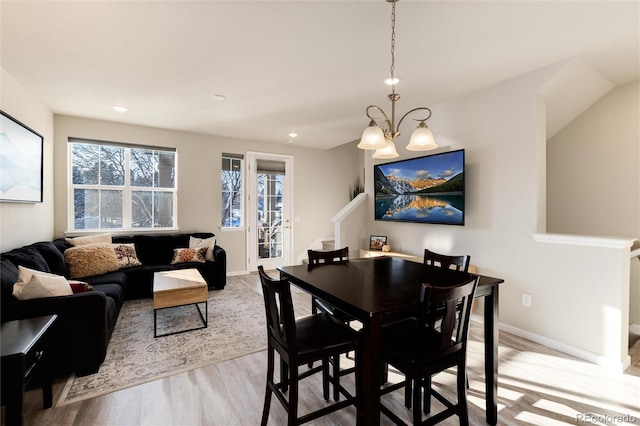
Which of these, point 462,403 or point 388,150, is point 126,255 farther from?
point 462,403

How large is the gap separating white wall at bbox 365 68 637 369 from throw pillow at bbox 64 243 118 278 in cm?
435

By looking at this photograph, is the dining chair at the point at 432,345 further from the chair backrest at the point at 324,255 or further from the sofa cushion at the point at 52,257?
the sofa cushion at the point at 52,257

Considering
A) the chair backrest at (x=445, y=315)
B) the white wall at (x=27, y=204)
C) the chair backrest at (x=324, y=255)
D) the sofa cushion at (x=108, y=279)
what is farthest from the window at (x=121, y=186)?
the chair backrest at (x=445, y=315)

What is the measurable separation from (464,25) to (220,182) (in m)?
4.46

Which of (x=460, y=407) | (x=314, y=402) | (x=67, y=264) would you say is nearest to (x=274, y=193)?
(x=67, y=264)

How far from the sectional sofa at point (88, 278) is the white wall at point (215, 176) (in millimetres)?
579

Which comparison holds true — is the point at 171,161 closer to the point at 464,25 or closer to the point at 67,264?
the point at 67,264

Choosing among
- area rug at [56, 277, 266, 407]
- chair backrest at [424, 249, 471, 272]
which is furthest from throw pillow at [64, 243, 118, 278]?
chair backrest at [424, 249, 471, 272]

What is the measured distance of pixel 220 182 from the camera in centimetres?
543

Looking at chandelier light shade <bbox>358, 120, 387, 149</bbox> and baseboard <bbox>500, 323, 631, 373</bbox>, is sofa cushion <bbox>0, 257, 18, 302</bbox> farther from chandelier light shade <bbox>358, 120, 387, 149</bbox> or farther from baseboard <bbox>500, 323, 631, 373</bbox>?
baseboard <bbox>500, 323, 631, 373</bbox>

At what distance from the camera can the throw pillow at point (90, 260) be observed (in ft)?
11.7

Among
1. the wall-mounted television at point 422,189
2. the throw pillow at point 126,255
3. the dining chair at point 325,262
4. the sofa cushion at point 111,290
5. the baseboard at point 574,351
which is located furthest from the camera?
the throw pillow at point 126,255

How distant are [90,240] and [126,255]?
0.50 meters

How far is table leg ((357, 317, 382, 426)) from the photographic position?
1407 mm
